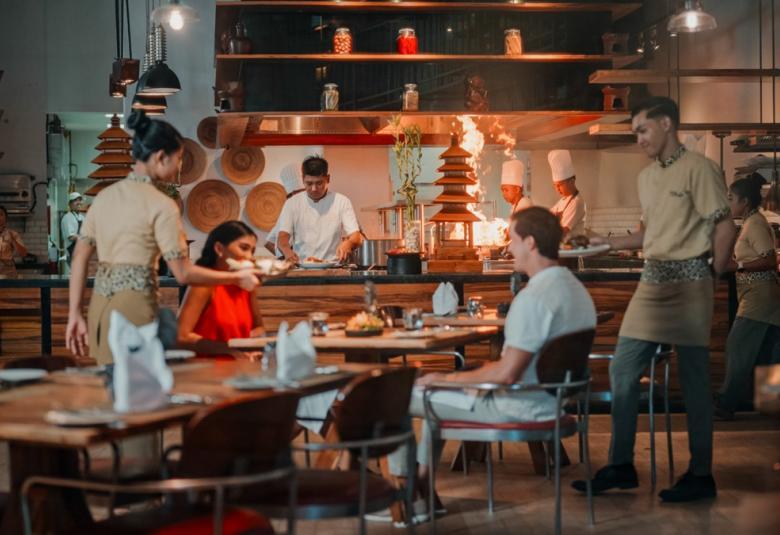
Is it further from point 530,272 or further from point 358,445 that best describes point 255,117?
point 358,445

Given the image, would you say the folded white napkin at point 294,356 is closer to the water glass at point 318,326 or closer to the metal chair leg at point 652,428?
the water glass at point 318,326

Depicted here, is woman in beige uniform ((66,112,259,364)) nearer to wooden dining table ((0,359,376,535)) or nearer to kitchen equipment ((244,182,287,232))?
wooden dining table ((0,359,376,535))

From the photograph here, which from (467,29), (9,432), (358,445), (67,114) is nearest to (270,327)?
(467,29)

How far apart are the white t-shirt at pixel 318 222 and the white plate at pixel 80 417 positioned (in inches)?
220

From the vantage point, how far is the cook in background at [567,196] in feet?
29.6

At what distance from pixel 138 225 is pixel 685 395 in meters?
2.54

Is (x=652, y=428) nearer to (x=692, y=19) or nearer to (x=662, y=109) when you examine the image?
(x=662, y=109)

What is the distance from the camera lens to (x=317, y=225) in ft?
28.0

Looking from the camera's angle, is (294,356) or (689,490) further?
(689,490)

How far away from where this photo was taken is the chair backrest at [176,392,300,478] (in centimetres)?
274

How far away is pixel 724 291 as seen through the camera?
316 inches

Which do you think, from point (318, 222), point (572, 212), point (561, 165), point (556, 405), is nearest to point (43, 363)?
point (556, 405)

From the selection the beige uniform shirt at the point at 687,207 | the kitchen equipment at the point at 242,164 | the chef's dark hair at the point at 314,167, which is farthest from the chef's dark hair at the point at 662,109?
the kitchen equipment at the point at 242,164

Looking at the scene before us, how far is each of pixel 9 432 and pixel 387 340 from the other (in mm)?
2224
